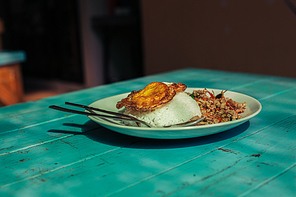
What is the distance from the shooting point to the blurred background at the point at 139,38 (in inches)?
108

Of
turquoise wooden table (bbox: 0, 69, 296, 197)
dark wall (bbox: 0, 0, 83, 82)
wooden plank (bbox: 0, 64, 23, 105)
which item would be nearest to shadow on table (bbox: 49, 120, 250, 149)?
turquoise wooden table (bbox: 0, 69, 296, 197)

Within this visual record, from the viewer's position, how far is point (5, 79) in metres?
3.28

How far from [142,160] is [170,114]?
0.53ft

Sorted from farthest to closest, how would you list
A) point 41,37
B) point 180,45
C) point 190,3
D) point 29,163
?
point 41,37 → point 180,45 → point 190,3 → point 29,163

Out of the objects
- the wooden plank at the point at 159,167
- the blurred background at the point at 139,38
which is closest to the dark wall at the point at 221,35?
the blurred background at the point at 139,38

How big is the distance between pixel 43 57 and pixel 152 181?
5.49 meters

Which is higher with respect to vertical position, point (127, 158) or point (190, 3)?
point (190, 3)

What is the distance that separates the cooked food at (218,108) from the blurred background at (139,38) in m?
1.99

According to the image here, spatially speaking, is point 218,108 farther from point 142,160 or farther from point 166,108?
point 142,160

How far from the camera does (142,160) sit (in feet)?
2.16

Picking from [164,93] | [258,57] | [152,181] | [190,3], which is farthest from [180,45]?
[152,181]

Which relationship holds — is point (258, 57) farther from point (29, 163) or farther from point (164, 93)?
point (29, 163)

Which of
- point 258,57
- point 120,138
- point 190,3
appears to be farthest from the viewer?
point 190,3

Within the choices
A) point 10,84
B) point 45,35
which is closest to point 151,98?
point 10,84
